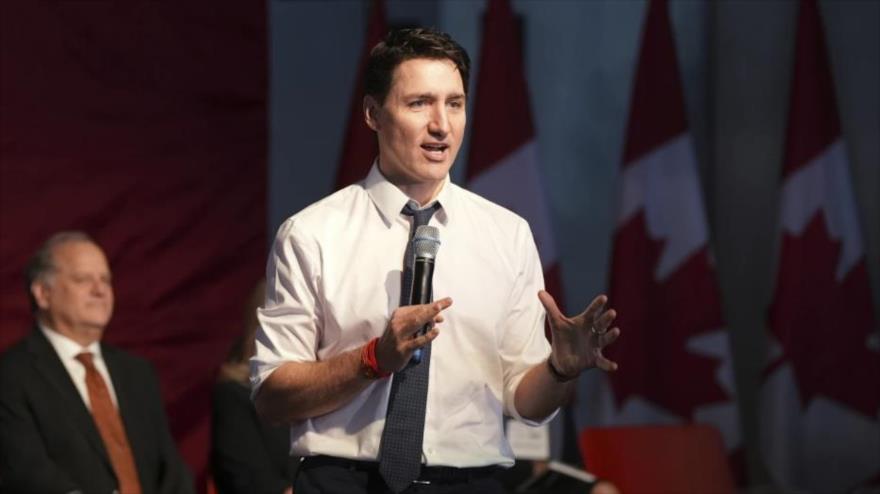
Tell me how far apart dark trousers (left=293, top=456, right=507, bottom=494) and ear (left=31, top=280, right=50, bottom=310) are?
2.47m

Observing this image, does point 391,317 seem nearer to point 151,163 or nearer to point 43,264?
point 43,264

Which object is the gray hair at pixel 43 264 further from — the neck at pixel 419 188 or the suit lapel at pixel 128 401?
the neck at pixel 419 188

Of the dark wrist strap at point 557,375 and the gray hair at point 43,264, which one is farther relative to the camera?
the gray hair at point 43,264

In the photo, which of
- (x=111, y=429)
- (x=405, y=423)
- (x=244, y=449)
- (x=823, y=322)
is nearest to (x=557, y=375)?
(x=405, y=423)

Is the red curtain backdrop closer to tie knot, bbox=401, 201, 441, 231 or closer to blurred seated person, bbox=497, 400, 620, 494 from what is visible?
blurred seated person, bbox=497, 400, 620, 494

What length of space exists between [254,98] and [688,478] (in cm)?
257

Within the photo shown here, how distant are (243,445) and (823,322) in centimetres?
269

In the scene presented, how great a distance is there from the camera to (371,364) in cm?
204

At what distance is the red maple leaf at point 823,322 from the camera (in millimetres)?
5477

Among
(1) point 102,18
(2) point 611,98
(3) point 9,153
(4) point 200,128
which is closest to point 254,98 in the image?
(4) point 200,128

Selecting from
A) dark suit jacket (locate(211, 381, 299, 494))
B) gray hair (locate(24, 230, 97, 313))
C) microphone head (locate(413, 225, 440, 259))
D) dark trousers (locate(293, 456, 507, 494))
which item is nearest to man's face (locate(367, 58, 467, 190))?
microphone head (locate(413, 225, 440, 259))

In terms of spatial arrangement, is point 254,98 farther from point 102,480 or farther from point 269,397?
point 269,397

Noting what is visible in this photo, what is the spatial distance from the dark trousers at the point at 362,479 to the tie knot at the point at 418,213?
1.40ft

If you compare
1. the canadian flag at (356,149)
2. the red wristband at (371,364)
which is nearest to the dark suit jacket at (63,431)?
the canadian flag at (356,149)
